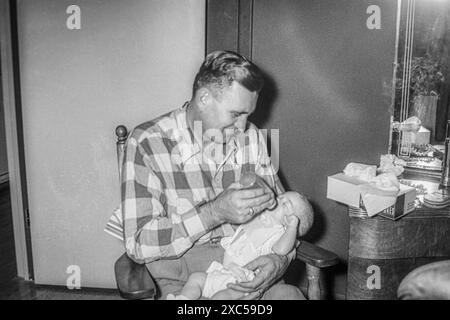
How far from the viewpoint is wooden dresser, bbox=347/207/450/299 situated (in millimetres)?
2250

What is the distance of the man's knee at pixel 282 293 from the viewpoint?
A: 1866mm

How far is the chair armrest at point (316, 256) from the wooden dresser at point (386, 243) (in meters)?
0.42

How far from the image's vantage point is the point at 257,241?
1965 millimetres

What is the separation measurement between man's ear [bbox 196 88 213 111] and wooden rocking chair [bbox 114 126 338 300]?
711 mm

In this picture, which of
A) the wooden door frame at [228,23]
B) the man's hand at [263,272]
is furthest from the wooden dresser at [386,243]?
the wooden door frame at [228,23]

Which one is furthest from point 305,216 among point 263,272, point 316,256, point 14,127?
point 14,127

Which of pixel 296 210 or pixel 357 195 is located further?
pixel 357 195

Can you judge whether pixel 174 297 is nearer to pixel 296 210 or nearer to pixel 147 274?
pixel 147 274

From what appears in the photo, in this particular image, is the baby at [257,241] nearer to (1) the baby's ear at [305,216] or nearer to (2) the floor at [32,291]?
(1) the baby's ear at [305,216]

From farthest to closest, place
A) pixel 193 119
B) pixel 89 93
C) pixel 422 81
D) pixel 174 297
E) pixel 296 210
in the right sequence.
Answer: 1. pixel 89 93
2. pixel 422 81
3. pixel 193 119
4. pixel 296 210
5. pixel 174 297

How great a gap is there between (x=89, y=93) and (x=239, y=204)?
1467 mm

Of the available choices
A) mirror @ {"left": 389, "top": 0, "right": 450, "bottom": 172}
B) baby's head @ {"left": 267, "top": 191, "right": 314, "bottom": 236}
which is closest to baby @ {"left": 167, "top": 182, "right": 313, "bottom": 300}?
baby's head @ {"left": 267, "top": 191, "right": 314, "bottom": 236}
